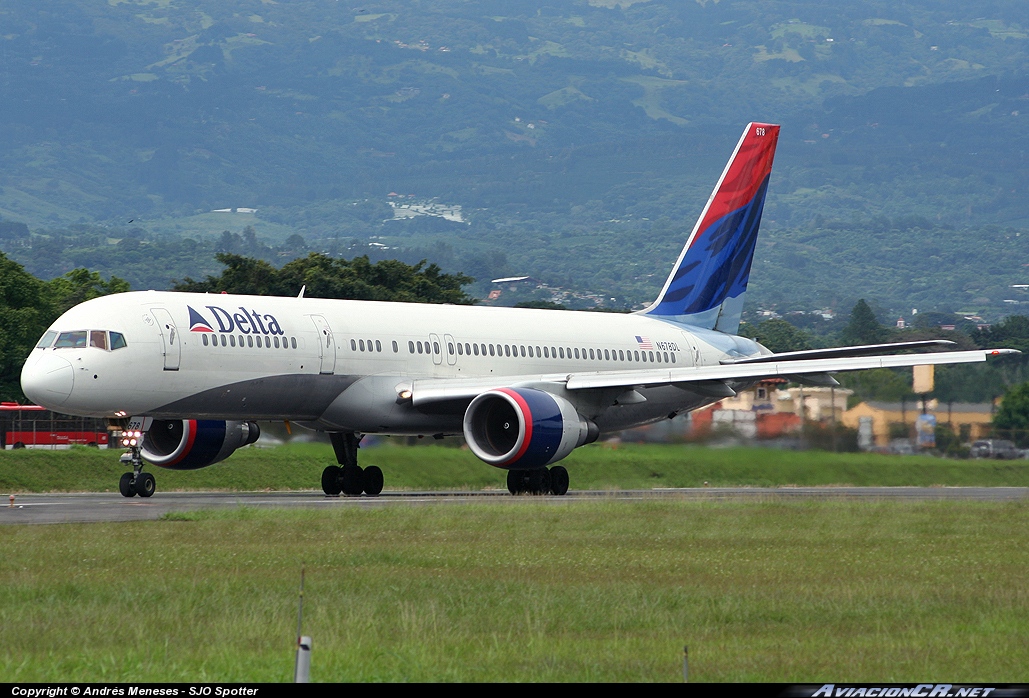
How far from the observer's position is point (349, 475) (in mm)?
32594

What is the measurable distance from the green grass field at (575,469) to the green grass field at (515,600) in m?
11.9

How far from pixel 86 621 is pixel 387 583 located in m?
3.44

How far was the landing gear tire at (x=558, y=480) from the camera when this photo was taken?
32438 mm

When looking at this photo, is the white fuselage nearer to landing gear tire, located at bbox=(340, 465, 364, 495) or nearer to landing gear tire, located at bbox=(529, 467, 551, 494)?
landing gear tire, located at bbox=(340, 465, 364, 495)

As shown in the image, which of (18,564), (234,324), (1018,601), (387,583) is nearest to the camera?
(1018,601)

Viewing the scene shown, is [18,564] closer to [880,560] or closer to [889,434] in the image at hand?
[880,560]

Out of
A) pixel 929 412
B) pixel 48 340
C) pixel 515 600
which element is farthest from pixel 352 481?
pixel 515 600

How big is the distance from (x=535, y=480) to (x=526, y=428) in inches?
112

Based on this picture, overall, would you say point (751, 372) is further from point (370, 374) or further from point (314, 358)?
point (314, 358)

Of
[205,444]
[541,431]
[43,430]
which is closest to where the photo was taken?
[541,431]

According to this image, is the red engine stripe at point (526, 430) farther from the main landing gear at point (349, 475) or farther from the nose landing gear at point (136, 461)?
the nose landing gear at point (136, 461)

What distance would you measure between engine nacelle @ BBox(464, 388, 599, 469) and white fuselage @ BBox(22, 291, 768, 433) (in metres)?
1.16

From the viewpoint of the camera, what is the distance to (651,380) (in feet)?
105
